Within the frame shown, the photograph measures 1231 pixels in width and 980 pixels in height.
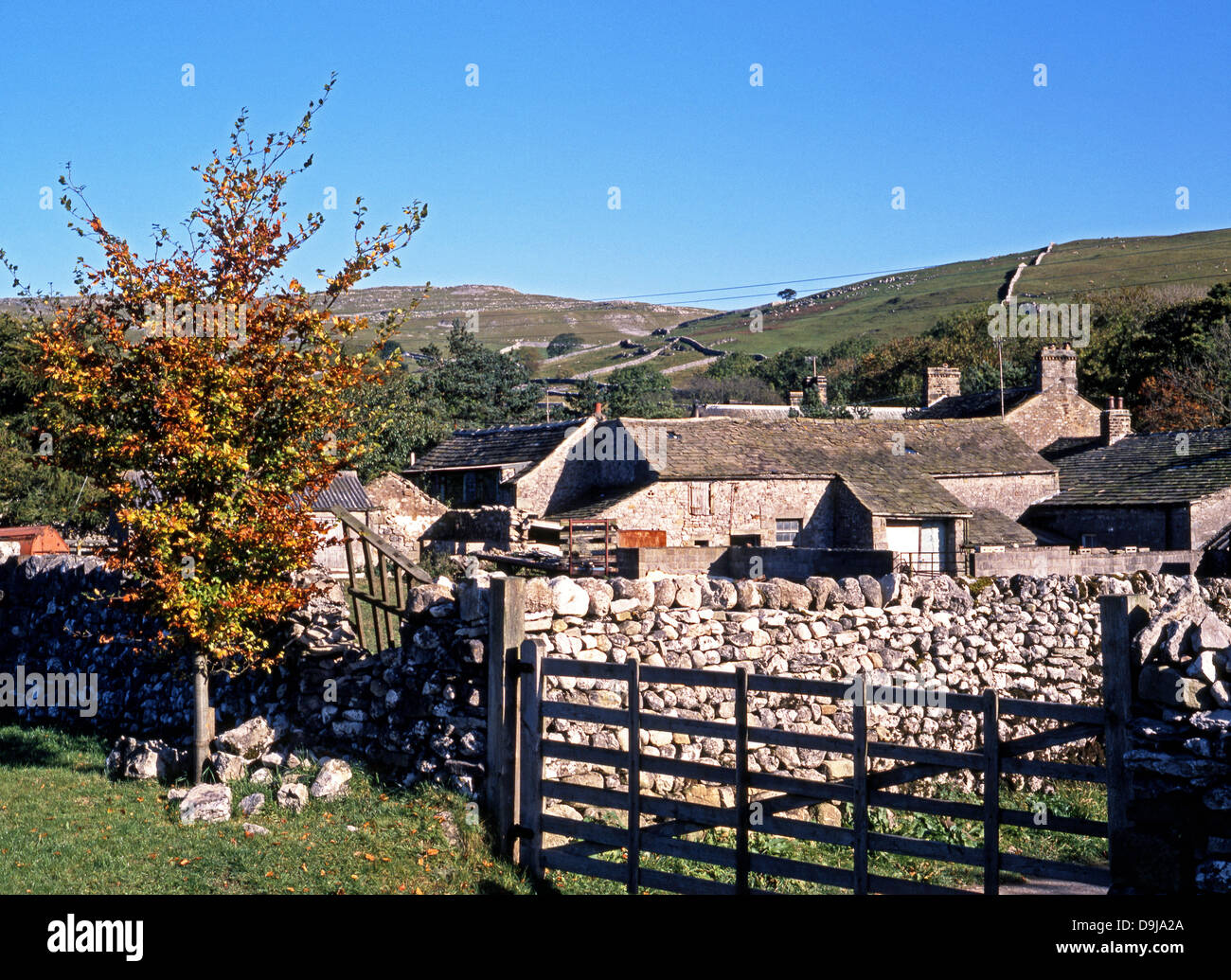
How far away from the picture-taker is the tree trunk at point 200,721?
10695 mm

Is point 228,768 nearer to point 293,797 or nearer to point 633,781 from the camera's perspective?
point 293,797

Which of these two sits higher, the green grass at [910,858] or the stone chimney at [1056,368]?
the stone chimney at [1056,368]

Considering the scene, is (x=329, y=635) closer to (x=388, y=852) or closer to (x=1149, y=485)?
(x=388, y=852)

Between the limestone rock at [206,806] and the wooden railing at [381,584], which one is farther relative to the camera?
the wooden railing at [381,584]

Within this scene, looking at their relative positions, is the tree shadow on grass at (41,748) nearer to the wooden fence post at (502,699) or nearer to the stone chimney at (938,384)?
the wooden fence post at (502,699)

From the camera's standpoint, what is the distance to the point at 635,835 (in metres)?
7.95

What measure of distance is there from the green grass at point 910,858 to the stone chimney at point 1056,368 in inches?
1585

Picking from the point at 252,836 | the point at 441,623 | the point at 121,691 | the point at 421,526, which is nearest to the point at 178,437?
the point at 441,623

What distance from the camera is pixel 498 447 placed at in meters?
46.0

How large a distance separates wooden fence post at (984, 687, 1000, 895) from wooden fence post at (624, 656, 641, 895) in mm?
2290

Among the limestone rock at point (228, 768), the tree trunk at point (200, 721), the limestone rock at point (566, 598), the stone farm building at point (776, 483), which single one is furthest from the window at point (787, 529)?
the limestone rock at point (228, 768)
